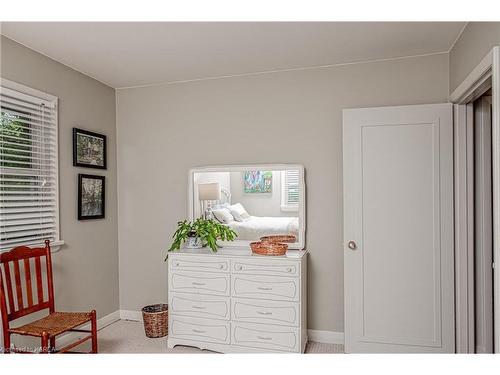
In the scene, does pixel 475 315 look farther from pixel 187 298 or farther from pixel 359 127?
pixel 187 298

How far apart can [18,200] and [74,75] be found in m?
1.24

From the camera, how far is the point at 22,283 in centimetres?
279

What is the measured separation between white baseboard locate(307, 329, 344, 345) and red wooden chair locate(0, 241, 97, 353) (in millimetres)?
1764

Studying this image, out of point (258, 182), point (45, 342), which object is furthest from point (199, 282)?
point (45, 342)

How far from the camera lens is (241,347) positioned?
2990 millimetres

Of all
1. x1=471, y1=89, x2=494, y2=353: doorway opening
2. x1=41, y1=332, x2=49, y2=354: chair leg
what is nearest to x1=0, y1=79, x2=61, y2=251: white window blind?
x1=41, y1=332, x2=49, y2=354: chair leg

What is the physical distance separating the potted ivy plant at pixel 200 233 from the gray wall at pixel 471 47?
2.15m

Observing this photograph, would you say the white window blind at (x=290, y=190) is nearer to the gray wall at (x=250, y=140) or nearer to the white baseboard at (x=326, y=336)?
the gray wall at (x=250, y=140)

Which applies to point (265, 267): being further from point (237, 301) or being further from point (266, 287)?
point (237, 301)

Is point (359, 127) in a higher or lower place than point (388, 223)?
higher

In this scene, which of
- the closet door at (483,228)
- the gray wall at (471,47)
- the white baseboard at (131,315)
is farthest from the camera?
the white baseboard at (131,315)

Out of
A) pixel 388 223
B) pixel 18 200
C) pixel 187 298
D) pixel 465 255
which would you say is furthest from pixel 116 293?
pixel 465 255

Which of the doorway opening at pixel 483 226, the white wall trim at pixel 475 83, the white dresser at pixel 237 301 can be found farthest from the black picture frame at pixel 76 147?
the doorway opening at pixel 483 226

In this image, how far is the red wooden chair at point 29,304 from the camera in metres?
2.43
